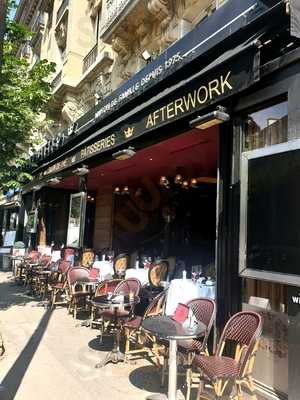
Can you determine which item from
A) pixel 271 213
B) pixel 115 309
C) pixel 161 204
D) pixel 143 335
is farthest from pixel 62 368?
pixel 161 204

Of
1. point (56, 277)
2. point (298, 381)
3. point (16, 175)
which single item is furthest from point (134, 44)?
point (298, 381)

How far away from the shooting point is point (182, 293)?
5742 mm

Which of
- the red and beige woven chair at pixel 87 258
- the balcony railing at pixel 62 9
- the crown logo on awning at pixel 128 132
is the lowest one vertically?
the red and beige woven chair at pixel 87 258

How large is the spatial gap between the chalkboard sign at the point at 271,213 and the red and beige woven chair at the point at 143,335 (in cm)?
193

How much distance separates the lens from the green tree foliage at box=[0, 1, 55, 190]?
7.25m

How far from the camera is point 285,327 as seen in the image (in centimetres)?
387

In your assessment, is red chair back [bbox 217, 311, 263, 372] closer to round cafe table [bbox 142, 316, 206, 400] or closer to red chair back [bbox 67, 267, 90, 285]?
round cafe table [bbox 142, 316, 206, 400]

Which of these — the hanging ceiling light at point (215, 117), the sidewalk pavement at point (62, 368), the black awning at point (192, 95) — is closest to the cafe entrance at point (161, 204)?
the black awning at point (192, 95)

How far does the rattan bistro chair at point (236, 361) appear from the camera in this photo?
3.56 metres

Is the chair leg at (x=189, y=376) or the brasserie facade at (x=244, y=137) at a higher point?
the brasserie facade at (x=244, y=137)

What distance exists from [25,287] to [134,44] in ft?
28.4

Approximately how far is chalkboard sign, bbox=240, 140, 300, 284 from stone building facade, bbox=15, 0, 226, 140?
5859 mm

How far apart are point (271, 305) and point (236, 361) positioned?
2.26 ft

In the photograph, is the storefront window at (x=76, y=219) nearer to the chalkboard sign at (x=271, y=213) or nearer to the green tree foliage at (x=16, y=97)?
the green tree foliage at (x=16, y=97)
